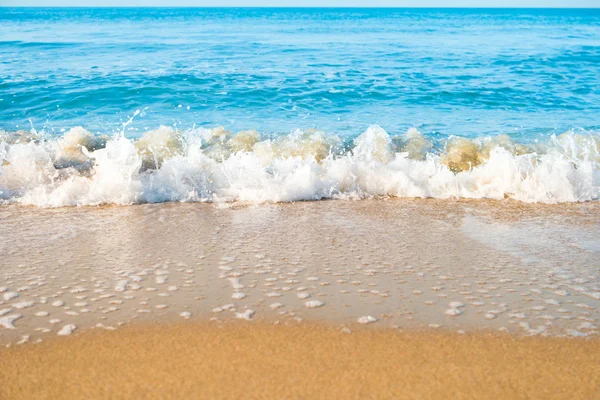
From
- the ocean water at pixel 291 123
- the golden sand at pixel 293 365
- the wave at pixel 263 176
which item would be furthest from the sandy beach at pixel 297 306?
the ocean water at pixel 291 123

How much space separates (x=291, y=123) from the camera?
31.2 ft

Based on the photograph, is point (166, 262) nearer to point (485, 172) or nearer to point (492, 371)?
point (492, 371)

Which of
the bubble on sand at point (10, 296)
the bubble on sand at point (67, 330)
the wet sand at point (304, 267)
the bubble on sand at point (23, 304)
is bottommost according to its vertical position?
the wet sand at point (304, 267)

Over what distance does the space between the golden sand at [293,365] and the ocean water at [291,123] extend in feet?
9.23

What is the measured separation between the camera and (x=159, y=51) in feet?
61.0

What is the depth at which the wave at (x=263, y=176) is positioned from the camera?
5805mm

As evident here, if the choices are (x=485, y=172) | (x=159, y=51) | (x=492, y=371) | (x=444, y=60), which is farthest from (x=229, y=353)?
(x=159, y=51)

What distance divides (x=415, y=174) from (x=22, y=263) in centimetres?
387

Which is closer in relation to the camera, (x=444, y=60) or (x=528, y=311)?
(x=528, y=311)

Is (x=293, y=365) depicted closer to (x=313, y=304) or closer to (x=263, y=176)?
(x=313, y=304)

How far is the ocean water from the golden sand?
2812 millimetres

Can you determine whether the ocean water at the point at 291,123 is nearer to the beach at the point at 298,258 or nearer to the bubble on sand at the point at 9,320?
the beach at the point at 298,258

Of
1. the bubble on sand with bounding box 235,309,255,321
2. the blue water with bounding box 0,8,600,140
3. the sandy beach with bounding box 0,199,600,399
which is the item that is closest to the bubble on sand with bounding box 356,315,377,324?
the sandy beach with bounding box 0,199,600,399

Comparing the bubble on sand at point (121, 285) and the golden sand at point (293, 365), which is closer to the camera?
the golden sand at point (293, 365)
